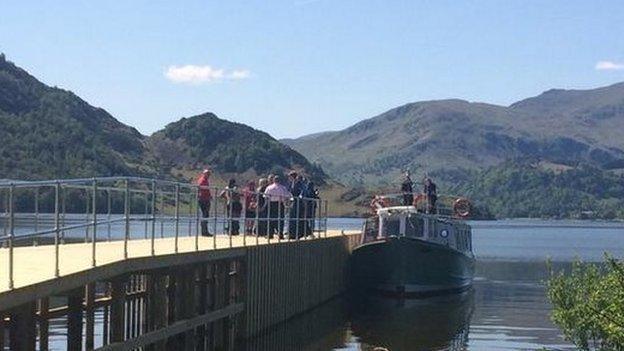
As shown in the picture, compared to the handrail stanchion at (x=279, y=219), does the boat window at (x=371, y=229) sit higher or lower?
lower

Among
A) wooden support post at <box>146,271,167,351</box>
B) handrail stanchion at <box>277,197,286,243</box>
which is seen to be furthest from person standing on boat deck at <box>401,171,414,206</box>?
wooden support post at <box>146,271,167,351</box>

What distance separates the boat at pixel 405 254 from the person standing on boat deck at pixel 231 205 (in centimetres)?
1167

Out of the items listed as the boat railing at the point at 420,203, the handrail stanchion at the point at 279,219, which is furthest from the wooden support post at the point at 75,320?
the boat railing at the point at 420,203

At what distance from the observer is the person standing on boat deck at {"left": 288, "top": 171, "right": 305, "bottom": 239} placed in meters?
36.7

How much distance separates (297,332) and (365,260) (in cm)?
1443

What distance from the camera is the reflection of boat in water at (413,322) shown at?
3425 cm

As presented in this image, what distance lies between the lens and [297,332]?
33.8 metres

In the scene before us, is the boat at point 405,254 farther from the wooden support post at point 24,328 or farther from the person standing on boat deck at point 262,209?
the wooden support post at point 24,328

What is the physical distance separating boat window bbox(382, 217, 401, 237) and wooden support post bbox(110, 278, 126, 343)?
27.4 m

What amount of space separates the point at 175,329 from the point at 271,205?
1218cm

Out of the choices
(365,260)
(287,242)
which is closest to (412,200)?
(365,260)

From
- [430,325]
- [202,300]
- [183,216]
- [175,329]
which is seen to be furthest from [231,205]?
[430,325]

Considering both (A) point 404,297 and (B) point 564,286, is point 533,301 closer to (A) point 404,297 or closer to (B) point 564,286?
(A) point 404,297

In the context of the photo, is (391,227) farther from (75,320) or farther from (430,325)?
(75,320)
